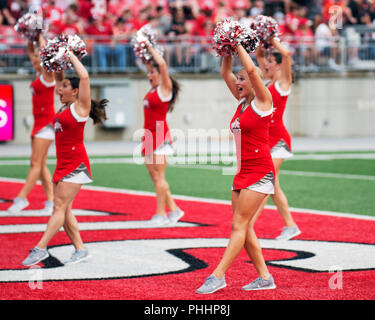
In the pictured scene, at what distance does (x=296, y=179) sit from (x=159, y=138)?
434 cm

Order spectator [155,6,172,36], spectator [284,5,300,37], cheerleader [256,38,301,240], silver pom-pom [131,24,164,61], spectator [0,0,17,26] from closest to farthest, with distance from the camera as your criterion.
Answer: cheerleader [256,38,301,240]
silver pom-pom [131,24,164,61]
spectator [0,0,17,26]
spectator [155,6,172,36]
spectator [284,5,300,37]

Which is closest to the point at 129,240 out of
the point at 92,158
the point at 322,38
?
the point at 92,158

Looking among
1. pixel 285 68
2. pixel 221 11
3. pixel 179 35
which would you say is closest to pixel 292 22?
pixel 221 11

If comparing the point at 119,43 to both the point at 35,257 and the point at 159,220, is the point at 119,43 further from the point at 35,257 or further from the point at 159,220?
the point at 35,257

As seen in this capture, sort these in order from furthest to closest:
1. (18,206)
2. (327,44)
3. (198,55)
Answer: (327,44) → (198,55) → (18,206)

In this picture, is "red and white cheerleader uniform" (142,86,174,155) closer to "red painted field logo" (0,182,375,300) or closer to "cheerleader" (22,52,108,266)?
"red painted field logo" (0,182,375,300)

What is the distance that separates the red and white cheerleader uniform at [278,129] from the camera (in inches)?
303

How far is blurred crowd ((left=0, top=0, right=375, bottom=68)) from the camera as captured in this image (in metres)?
18.7

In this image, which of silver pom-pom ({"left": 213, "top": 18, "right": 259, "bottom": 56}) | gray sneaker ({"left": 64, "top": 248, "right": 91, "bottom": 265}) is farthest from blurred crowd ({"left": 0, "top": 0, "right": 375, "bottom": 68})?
silver pom-pom ({"left": 213, "top": 18, "right": 259, "bottom": 56})

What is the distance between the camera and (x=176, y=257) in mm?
6785

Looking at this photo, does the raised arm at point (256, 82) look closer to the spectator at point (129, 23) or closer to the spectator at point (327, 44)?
the spectator at point (129, 23)

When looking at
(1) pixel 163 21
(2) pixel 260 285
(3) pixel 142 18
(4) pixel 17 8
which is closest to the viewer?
(2) pixel 260 285

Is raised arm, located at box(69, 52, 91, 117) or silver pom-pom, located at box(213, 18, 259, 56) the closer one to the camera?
silver pom-pom, located at box(213, 18, 259, 56)

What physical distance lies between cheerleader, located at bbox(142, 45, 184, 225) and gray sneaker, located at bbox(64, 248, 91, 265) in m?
2.08
